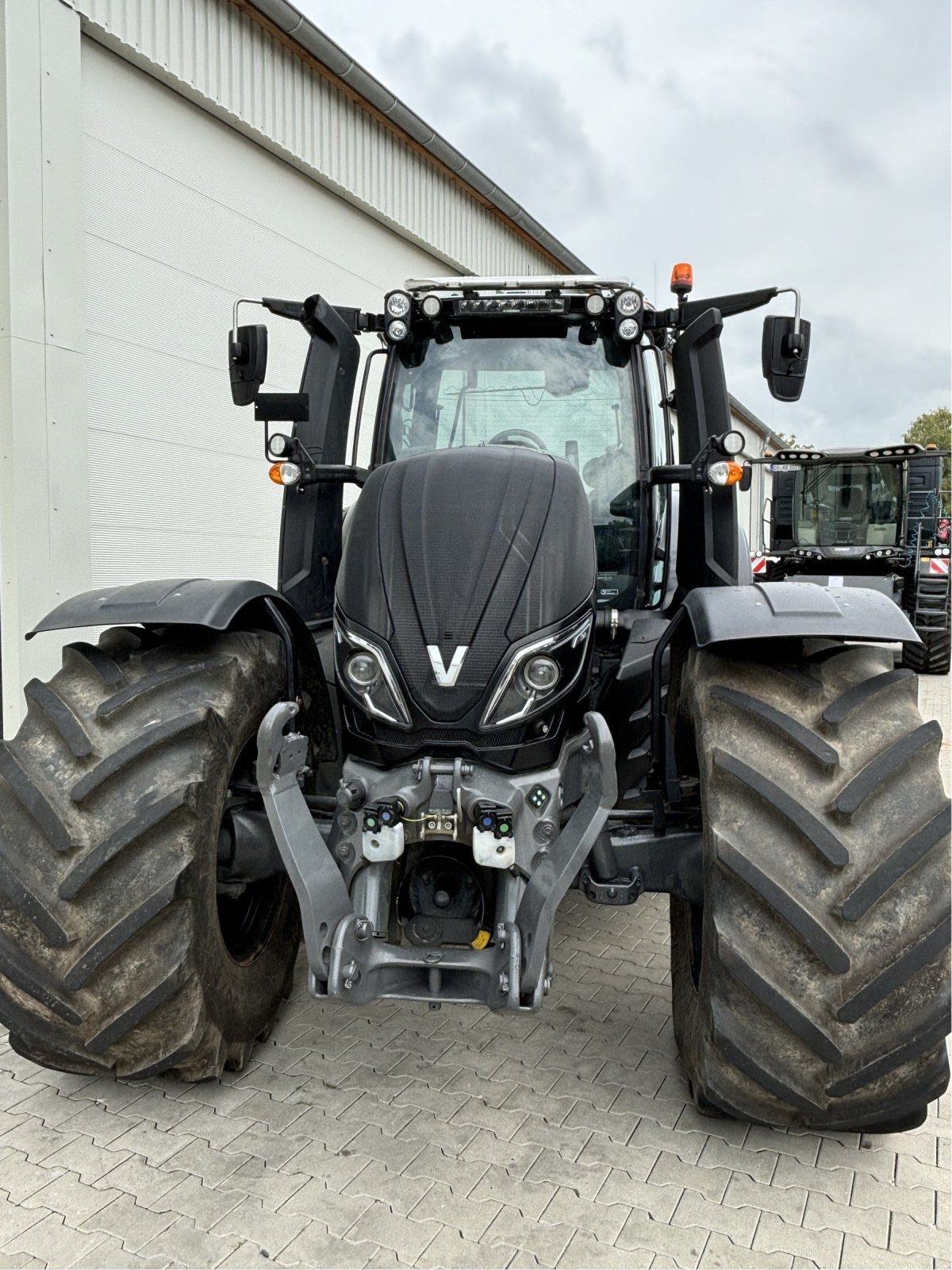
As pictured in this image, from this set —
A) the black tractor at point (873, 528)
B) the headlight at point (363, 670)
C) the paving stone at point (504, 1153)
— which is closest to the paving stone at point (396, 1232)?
the paving stone at point (504, 1153)

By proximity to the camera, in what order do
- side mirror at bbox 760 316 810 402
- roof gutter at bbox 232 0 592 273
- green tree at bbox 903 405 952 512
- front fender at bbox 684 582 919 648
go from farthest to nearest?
1. green tree at bbox 903 405 952 512
2. roof gutter at bbox 232 0 592 273
3. side mirror at bbox 760 316 810 402
4. front fender at bbox 684 582 919 648

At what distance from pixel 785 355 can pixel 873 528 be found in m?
12.6

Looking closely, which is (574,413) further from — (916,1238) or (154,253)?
(154,253)

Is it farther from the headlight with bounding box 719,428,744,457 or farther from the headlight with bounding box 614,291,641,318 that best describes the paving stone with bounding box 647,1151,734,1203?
the headlight with bounding box 614,291,641,318

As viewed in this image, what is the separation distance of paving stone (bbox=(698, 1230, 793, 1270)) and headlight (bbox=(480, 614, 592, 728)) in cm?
127

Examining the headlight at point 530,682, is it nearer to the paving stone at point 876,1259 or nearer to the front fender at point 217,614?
the front fender at point 217,614

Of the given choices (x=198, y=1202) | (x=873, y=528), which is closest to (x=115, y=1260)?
(x=198, y=1202)

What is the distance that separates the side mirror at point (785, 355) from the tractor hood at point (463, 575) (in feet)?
3.38

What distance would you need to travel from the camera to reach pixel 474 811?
2.56 meters

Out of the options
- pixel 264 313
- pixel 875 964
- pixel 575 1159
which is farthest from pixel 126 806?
pixel 264 313

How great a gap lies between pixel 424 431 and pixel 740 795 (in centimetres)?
198

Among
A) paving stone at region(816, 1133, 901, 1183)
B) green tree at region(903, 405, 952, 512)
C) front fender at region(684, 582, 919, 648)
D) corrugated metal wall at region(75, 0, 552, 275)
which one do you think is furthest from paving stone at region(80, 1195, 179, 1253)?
green tree at region(903, 405, 952, 512)

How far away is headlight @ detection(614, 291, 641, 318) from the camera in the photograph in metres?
3.67

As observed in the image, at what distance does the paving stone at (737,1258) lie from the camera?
2.24m
